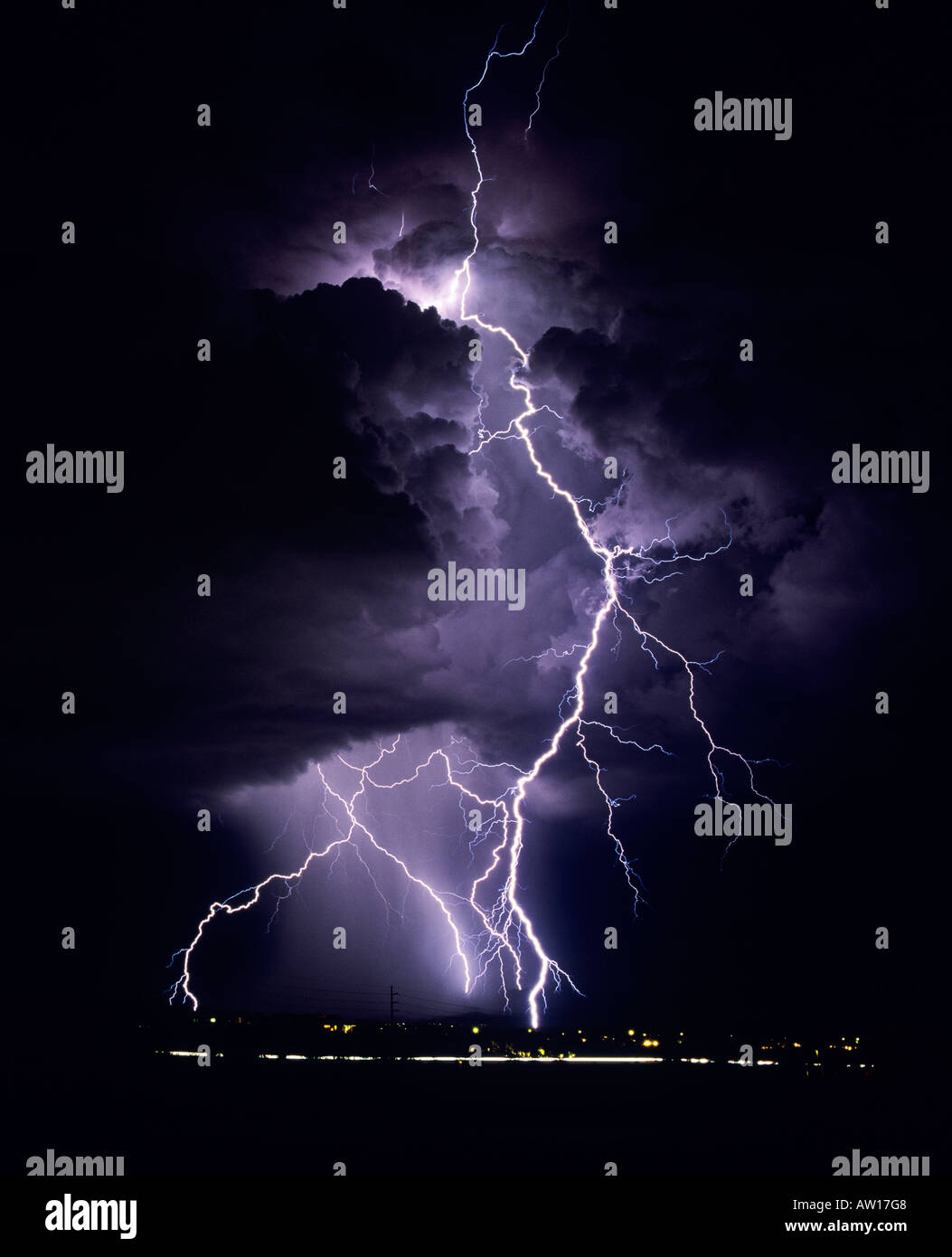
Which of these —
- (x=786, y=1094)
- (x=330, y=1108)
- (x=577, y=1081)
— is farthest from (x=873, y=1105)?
(x=330, y=1108)

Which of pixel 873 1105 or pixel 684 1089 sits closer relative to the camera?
pixel 873 1105
